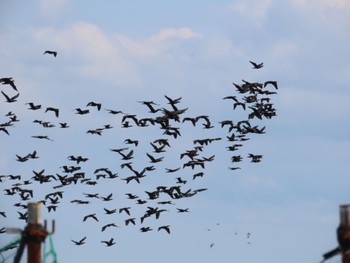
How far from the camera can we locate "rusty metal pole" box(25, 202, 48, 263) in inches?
1171

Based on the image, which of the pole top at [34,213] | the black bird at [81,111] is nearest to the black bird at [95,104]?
the black bird at [81,111]

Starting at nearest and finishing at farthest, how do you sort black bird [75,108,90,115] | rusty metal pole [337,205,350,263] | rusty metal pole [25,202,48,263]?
1. rusty metal pole [337,205,350,263]
2. rusty metal pole [25,202,48,263]
3. black bird [75,108,90,115]

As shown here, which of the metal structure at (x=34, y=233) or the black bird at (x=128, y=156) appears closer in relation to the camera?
the metal structure at (x=34, y=233)

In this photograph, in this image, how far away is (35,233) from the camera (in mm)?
29844

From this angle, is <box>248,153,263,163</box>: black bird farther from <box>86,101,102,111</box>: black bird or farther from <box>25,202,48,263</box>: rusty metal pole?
<box>25,202,48,263</box>: rusty metal pole

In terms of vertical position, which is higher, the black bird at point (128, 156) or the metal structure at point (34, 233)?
the black bird at point (128, 156)

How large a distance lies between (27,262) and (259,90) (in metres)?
41.5

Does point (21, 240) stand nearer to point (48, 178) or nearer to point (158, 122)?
point (158, 122)

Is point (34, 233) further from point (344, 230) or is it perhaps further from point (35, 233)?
point (344, 230)

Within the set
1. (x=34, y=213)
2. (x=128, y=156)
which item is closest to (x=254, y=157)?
(x=128, y=156)

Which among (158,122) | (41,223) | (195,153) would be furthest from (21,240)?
(195,153)

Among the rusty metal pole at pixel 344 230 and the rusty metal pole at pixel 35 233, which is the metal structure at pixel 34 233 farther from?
the rusty metal pole at pixel 344 230

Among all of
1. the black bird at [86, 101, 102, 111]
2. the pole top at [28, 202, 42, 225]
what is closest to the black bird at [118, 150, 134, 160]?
the black bird at [86, 101, 102, 111]

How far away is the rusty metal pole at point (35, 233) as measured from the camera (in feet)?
97.6
